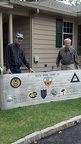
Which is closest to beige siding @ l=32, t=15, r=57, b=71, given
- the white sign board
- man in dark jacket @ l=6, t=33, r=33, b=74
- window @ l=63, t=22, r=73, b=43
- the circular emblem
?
window @ l=63, t=22, r=73, b=43

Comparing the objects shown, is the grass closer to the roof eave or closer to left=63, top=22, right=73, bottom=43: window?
the roof eave

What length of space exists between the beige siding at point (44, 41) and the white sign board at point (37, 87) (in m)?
3.86

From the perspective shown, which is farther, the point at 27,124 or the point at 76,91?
the point at 76,91

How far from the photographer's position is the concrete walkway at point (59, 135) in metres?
3.40

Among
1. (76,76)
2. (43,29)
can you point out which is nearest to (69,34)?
(43,29)

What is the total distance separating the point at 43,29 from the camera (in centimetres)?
955

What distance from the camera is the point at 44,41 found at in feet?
31.7

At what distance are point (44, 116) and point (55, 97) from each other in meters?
1.20

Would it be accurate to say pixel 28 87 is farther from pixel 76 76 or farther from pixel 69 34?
pixel 69 34

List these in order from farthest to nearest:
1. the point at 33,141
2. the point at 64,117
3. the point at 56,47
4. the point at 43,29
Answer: the point at 56,47 < the point at 43,29 < the point at 64,117 < the point at 33,141

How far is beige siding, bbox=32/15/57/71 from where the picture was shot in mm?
9297

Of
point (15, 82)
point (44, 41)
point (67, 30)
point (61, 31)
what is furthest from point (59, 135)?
point (67, 30)

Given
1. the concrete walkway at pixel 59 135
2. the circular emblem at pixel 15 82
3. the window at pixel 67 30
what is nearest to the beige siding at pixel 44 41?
the window at pixel 67 30

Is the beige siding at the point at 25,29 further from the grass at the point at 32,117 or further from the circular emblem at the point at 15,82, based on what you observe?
the circular emblem at the point at 15,82
